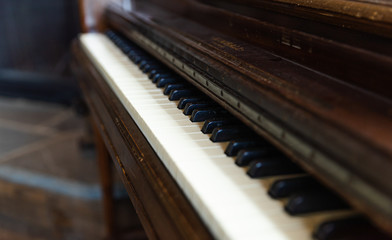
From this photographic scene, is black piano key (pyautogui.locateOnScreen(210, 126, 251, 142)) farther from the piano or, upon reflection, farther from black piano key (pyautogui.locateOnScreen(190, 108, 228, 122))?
black piano key (pyautogui.locateOnScreen(190, 108, 228, 122))

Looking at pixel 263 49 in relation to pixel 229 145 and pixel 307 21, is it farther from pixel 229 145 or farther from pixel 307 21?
pixel 229 145

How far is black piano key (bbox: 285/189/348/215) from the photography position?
574 mm

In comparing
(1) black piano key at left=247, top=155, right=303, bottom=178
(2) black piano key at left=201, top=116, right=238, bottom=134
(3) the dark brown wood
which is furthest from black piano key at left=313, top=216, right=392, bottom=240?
(3) the dark brown wood

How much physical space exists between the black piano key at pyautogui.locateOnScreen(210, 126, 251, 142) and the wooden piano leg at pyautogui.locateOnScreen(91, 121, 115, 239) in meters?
1.17

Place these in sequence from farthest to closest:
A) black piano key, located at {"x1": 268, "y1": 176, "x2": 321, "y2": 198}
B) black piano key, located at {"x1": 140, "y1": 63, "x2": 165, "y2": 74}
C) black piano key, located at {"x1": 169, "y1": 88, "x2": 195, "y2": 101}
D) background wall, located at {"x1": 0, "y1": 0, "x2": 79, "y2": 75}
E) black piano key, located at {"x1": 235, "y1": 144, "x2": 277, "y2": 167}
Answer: background wall, located at {"x1": 0, "y1": 0, "x2": 79, "y2": 75}
black piano key, located at {"x1": 140, "y1": 63, "x2": 165, "y2": 74}
black piano key, located at {"x1": 169, "y1": 88, "x2": 195, "y2": 101}
black piano key, located at {"x1": 235, "y1": 144, "x2": 277, "y2": 167}
black piano key, located at {"x1": 268, "y1": 176, "x2": 321, "y2": 198}

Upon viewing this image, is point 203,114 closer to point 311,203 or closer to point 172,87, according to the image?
point 172,87

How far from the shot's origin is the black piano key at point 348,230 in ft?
1.70

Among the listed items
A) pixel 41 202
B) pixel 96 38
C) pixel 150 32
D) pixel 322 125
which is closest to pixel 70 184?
pixel 41 202

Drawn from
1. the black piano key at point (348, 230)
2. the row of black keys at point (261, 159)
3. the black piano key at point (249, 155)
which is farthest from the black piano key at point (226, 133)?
the black piano key at point (348, 230)

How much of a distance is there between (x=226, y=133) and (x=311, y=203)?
0.96 feet

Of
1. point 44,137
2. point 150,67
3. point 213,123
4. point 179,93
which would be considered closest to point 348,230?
point 213,123

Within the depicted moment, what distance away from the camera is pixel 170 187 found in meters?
0.73

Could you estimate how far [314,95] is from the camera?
2.18ft

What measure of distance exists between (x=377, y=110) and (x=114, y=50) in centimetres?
134
